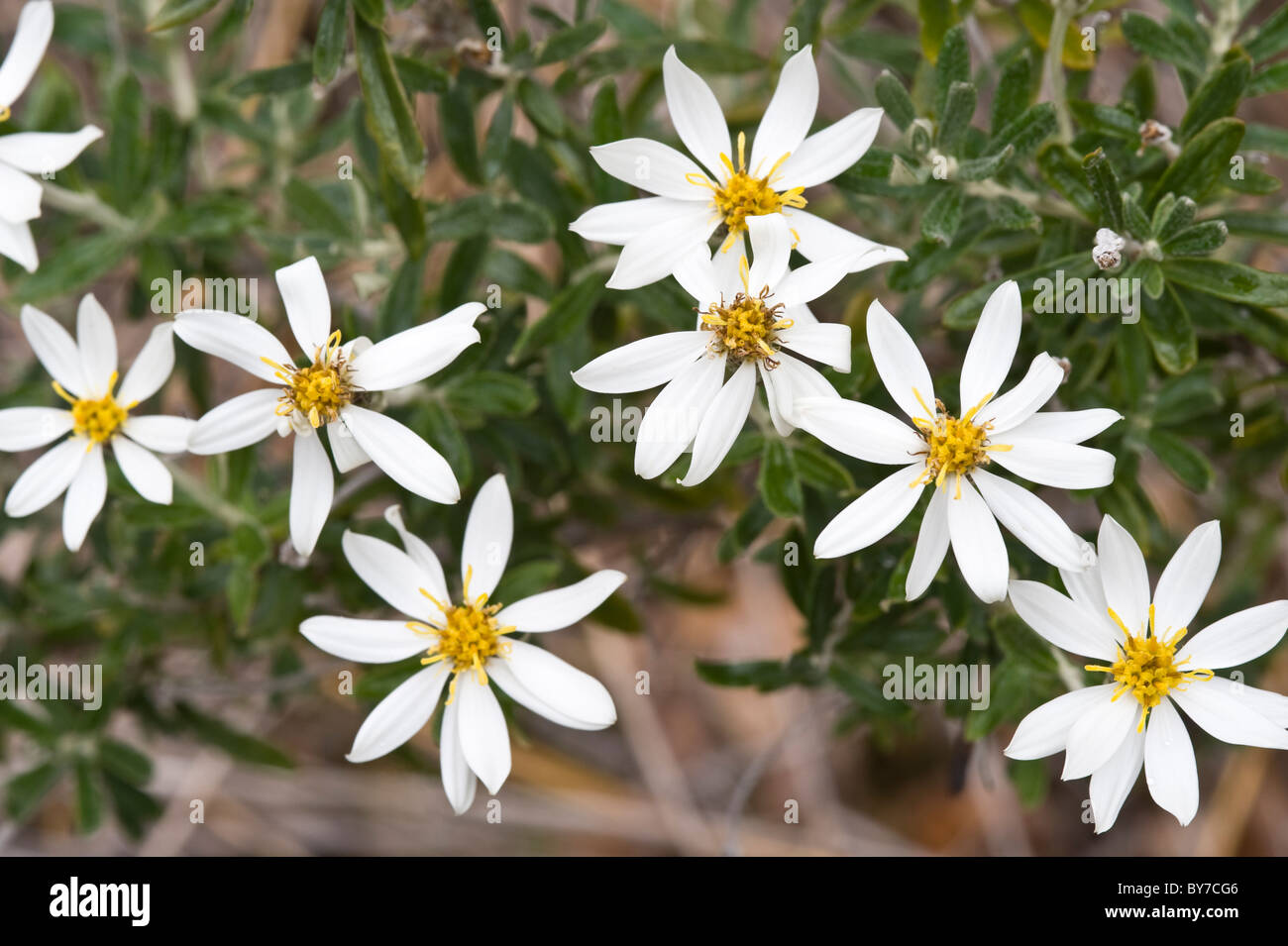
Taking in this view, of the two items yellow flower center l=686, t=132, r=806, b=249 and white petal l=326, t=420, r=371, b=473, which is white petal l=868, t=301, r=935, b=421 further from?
white petal l=326, t=420, r=371, b=473

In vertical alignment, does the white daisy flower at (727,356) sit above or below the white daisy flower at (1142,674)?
above

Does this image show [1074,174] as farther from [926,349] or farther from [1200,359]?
[926,349]

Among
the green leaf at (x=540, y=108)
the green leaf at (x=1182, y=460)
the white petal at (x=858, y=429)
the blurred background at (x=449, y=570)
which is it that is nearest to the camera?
the white petal at (x=858, y=429)

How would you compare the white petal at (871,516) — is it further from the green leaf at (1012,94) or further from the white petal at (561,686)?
the green leaf at (1012,94)

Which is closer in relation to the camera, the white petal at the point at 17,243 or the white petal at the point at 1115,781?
the white petal at the point at 1115,781

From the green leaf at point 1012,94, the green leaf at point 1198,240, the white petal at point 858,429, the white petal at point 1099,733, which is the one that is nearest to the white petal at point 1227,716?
the white petal at point 1099,733

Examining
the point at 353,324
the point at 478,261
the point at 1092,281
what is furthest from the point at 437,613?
the point at 1092,281
